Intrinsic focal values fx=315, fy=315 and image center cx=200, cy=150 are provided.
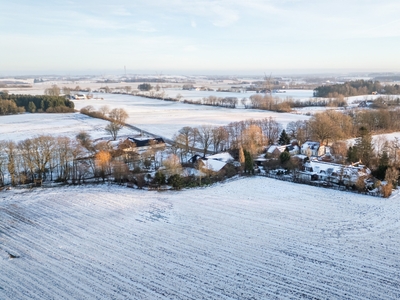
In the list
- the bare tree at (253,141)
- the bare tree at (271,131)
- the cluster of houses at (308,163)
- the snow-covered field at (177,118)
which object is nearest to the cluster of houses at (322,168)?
the cluster of houses at (308,163)

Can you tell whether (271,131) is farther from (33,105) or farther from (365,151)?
(33,105)

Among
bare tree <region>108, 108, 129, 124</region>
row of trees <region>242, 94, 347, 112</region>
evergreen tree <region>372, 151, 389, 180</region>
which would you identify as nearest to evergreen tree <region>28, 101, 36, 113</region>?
bare tree <region>108, 108, 129, 124</region>

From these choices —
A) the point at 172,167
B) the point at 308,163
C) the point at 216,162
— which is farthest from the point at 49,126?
the point at 308,163

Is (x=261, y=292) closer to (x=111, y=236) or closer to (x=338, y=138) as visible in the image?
(x=111, y=236)

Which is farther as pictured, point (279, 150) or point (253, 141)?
point (253, 141)

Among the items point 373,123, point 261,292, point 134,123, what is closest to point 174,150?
point 261,292
